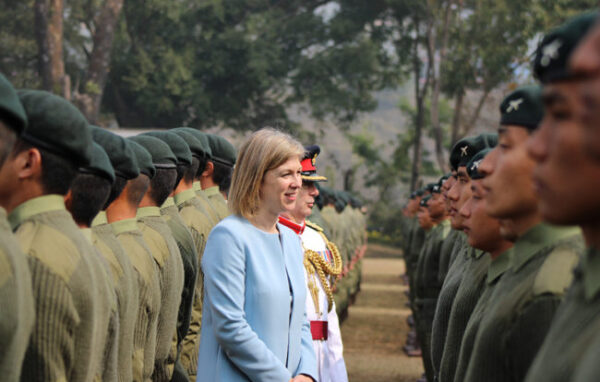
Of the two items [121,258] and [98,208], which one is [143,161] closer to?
[121,258]

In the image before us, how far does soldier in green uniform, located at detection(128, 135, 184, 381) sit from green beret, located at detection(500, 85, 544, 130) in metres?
2.34

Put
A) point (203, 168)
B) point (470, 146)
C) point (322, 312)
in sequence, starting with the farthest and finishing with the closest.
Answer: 1. point (203, 168)
2. point (322, 312)
3. point (470, 146)

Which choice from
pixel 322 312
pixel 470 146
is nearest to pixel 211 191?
pixel 322 312

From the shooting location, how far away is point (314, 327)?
596cm

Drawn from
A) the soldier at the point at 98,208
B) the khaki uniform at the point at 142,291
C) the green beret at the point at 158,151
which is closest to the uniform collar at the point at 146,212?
the green beret at the point at 158,151

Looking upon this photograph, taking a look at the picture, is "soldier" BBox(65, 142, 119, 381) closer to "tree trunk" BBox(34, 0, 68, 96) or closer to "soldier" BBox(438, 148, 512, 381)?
"soldier" BBox(438, 148, 512, 381)

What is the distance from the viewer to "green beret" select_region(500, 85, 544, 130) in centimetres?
302

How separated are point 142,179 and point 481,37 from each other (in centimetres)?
2833

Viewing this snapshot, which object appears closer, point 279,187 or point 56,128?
point 56,128

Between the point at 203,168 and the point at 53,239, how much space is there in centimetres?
392

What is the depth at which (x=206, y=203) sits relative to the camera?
262 inches

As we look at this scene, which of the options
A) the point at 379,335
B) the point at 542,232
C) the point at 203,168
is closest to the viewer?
the point at 542,232

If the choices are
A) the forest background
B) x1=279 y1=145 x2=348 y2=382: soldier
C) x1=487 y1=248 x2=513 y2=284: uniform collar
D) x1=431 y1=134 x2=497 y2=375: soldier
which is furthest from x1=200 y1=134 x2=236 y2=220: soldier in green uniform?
the forest background

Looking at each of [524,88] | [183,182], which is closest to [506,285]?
[524,88]
